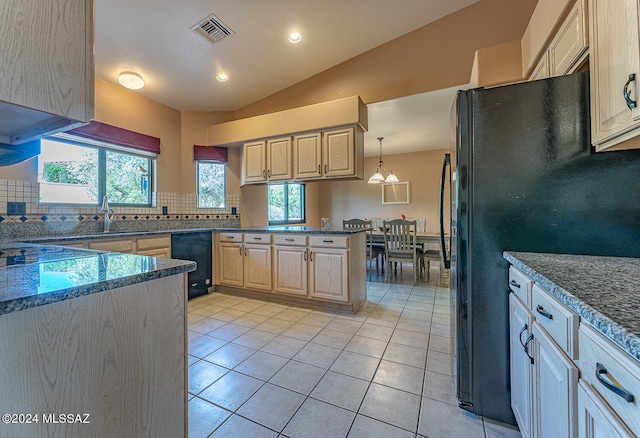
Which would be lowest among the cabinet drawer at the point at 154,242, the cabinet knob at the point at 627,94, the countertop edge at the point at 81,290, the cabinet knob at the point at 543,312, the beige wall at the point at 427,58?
the cabinet knob at the point at 543,312

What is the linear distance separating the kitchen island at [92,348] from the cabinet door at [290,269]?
6.77 ft

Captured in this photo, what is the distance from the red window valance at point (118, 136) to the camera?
2873 millimetres

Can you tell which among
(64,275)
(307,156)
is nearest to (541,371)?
(64,275)

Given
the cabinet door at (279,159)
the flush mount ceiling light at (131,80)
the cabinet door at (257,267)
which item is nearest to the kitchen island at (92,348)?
the cabinet door at (257,267)

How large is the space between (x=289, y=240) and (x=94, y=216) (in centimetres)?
220

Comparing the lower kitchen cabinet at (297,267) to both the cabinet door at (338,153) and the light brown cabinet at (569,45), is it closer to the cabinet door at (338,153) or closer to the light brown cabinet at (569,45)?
the cabinet door at (338,153)

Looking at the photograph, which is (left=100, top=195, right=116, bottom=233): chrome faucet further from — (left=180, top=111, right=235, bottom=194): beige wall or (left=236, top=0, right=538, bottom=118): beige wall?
(left=236, top=0, right=538, bottom=118): beige wall

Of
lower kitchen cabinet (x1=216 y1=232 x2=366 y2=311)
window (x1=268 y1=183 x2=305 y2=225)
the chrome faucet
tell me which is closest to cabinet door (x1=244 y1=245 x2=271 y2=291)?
lower kitchen cabinet (x1=216 y1=232 x2=366 y2=311)

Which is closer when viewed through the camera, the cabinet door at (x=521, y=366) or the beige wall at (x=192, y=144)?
the cabinet door at (x=521, y=366)

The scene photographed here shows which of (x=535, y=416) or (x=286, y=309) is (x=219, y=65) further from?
(x=535, y=416)

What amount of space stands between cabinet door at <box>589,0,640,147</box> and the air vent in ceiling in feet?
9.01

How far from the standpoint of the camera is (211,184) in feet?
13.4

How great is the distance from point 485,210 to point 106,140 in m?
3.80

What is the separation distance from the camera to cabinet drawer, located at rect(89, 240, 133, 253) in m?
2.44
